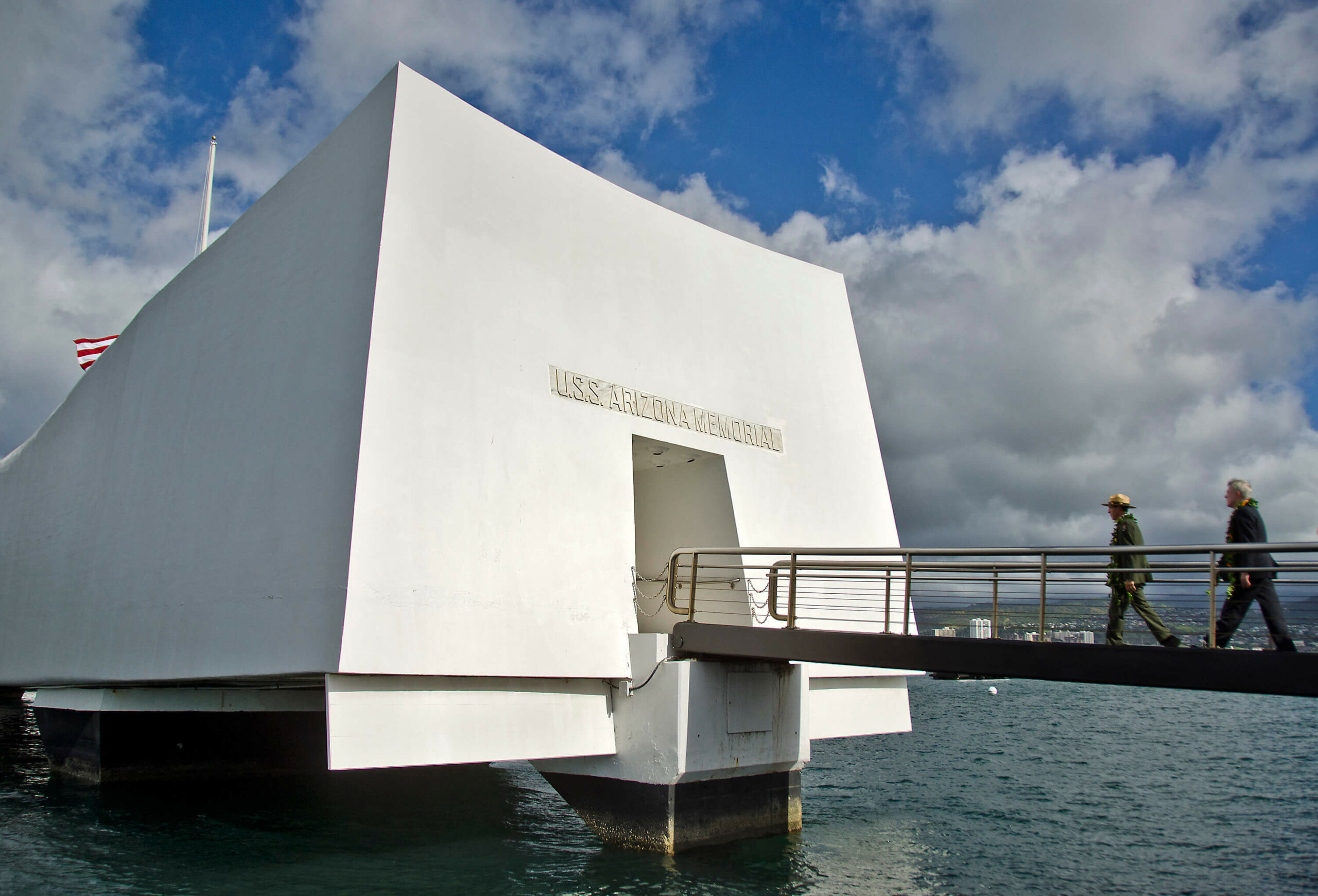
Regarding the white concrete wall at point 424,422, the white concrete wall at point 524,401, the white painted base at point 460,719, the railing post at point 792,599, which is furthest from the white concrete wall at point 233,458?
the railing post at point 792,599

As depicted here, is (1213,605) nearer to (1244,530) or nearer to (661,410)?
(1244,530)

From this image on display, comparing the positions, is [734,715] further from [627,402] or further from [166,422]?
[166,422]

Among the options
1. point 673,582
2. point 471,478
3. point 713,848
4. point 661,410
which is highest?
point 661,410

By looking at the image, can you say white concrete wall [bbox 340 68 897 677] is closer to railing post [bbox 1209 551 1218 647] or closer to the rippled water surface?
the rippled water surface

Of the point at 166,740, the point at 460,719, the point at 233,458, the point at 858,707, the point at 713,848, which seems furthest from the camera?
the point at 166,740

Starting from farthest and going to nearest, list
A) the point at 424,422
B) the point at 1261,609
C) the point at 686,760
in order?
the point at 686,760, the point at 424,422, the point at 1261,609

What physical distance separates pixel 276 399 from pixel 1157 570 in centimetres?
925

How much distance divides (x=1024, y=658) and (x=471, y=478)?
5.77 metres

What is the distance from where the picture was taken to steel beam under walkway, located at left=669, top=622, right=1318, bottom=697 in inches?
273

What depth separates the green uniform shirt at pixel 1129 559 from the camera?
7945 mm

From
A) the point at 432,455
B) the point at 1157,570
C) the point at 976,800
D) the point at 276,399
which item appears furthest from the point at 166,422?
the point at 976,800

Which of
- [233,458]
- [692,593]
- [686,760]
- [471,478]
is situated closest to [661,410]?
[692,593]

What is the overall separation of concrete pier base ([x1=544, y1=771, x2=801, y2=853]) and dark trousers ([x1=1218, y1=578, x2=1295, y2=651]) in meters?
6.05

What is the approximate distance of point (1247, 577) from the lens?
714 centimetres
